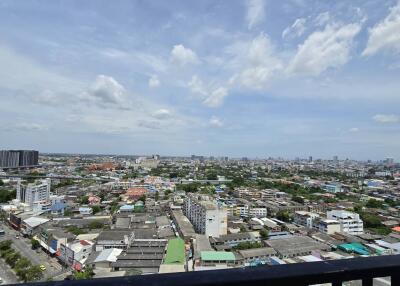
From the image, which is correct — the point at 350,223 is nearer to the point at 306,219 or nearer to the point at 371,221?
the point at 371,221

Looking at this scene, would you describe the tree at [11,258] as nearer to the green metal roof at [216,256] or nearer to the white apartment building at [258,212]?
the green metal roof at [216,256]

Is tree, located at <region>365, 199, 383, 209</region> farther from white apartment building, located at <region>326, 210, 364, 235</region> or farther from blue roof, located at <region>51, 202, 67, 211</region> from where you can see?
blue roof, located at <region>51, 202, 67, 211</region>

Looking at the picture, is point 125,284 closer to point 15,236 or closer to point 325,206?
point 15,236

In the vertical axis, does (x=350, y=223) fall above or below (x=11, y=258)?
above

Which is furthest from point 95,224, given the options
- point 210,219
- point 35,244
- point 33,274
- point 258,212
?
point 258,212

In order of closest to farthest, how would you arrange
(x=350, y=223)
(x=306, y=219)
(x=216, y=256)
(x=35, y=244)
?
(x=216, y=256), (x=35, y=244), (x=350, y=223), (x=306, y=219)

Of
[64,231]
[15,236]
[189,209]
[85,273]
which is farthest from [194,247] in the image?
[15,236]
